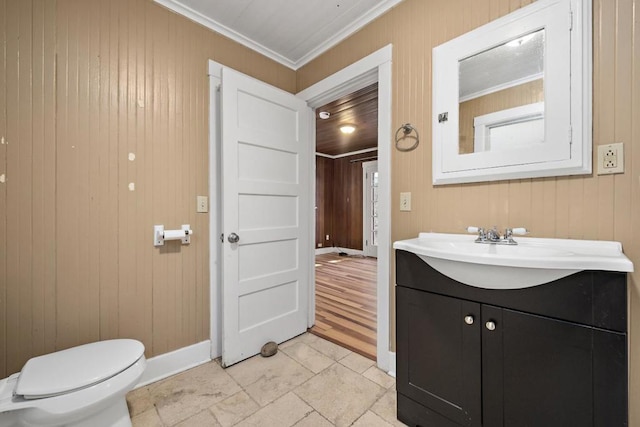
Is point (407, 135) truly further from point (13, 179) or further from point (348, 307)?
point (13, 179)

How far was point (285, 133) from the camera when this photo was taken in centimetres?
217

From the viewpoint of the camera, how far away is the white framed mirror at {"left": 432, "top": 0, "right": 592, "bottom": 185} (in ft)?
3.64

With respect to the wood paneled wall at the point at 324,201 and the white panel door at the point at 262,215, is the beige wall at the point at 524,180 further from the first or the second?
the wood paneled wall at the point at 324,201

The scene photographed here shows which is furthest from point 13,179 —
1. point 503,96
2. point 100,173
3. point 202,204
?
point 503,96

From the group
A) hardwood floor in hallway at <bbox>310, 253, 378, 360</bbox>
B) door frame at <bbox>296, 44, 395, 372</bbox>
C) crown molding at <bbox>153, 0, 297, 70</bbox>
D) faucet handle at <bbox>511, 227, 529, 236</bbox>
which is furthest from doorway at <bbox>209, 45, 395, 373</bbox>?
faucet handle at <bbox>511, 227, 529, 236</bbox>

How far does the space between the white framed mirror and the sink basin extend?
0.32 meters

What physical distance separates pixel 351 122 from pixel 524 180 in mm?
3147

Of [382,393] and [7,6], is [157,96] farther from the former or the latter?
[382,393]

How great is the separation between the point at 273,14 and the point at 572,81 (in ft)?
5.80

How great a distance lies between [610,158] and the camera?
3.50 ft

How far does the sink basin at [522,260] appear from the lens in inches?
32.9

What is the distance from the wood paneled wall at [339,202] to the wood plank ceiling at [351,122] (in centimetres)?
40

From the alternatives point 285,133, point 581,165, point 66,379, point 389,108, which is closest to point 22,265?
point 66,379

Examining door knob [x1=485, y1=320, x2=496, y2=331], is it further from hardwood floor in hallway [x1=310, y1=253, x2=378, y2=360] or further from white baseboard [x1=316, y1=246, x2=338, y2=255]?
white baseboard [x1=316, y1=246, x2=338, y2=255]
